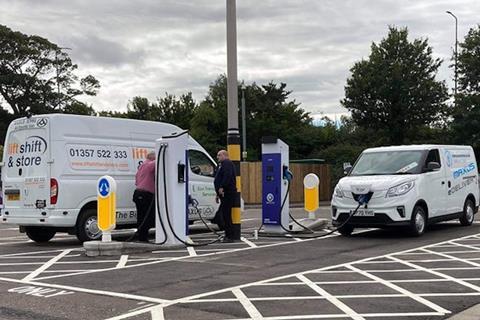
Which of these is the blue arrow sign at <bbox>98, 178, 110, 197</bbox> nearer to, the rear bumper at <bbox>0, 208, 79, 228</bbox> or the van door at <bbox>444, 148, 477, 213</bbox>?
the rear bumper at <bbox>0, 208, 79, 228</bbox>

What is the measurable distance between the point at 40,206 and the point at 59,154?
3.59 ft

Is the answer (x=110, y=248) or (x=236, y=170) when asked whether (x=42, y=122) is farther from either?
(x=236, y=170)

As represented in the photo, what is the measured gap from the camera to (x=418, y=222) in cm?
1328

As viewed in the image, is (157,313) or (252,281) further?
(252,281)

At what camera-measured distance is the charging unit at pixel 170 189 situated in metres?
11.8

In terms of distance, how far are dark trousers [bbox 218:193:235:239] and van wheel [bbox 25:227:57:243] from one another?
12.4ft

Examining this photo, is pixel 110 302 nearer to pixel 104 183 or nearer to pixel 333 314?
pixel 333 314

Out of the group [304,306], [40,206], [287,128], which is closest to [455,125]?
[287,128]

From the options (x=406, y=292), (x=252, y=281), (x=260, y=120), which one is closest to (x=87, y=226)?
(x=252, y=281)

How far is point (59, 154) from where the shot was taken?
1238 centimetres

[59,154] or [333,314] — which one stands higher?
[59,154]

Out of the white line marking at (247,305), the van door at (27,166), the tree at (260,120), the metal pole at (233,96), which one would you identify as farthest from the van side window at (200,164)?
the tree at (260,120)

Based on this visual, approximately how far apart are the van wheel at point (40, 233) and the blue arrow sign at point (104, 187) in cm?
291

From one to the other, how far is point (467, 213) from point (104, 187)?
935cm
